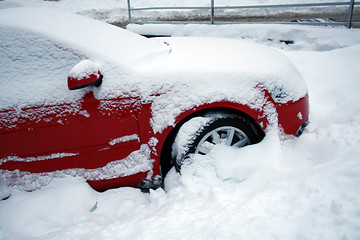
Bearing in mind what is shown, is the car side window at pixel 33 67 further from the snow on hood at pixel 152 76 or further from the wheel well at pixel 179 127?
the wheel well at pixel 179 127

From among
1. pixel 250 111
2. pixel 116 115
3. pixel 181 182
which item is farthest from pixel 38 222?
pixel 250 111

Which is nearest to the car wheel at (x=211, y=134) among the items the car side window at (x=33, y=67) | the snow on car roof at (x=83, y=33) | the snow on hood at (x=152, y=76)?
the snow on hood at (x=152, y=76)

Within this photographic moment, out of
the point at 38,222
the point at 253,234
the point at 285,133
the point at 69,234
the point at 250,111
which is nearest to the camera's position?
the point at 253,234

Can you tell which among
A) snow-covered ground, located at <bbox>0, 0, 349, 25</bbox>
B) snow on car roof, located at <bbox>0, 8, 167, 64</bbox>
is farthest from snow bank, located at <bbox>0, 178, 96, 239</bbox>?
snow-covered ground, located at <bbox>0, 0, 349, 25</bbox>

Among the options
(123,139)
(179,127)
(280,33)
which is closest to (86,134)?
(123,139)

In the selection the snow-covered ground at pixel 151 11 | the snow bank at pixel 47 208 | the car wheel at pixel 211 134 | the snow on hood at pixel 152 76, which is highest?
the snow-covered ground at pixel 151 11

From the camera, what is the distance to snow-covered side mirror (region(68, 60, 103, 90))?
1696mm

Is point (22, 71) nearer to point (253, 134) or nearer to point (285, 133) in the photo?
point (253, 134)

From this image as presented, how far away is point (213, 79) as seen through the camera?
6.51ft

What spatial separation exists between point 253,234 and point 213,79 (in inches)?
45.6

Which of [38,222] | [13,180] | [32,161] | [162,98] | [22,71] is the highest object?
[22,71]

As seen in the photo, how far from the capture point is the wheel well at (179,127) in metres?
2.06

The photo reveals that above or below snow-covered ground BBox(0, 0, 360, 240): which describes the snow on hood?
above

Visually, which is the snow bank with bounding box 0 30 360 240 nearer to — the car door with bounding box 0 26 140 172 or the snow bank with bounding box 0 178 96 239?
the snow bank with bounding box 0 178 96 239
